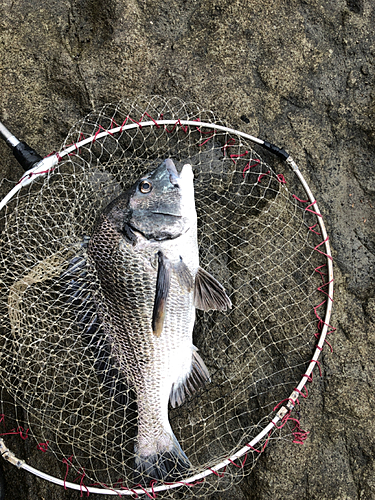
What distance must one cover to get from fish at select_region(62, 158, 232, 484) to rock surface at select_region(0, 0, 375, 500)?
852 mm

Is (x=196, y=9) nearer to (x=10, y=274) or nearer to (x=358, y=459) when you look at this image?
(x=10, y=274)

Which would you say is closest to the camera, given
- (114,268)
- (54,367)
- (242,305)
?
(114,268)

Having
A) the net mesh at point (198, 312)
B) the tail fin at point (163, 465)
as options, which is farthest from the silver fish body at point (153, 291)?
the net mesh at point (198, 312)

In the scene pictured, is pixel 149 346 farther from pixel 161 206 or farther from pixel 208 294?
pixel 161 206

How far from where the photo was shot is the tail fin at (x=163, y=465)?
2.58 m

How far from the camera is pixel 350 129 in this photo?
301 cm

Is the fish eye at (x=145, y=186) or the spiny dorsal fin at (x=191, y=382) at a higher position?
the fish eye at (x=145, y=186)

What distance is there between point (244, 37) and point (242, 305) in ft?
6.12

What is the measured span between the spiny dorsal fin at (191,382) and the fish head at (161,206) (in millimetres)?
803

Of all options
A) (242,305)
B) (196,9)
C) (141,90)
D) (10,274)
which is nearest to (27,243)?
(10,274)

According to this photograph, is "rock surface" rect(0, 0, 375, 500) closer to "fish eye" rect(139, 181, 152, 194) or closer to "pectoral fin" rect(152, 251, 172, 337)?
"fish eye" rect(139, 181, 152, 194)

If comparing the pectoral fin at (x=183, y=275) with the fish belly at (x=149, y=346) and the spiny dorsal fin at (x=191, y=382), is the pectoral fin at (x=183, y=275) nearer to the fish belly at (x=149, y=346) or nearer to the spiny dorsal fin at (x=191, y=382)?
the fish belly at (x=149, y=346)

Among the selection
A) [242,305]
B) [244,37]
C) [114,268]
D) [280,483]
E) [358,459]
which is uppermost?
[244,37]

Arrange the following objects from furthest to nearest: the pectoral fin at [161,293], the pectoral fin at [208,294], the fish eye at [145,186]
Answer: the pectoral fin at [208,294] < the fish eye at [145,186] < the pectoral fin at [161,293]
